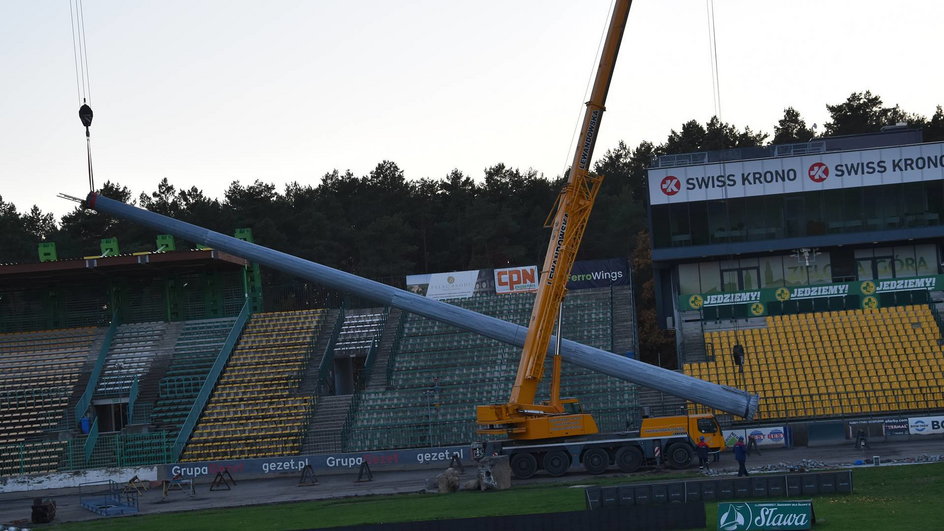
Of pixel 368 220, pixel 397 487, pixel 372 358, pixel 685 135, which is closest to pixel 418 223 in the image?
pixel 368 220

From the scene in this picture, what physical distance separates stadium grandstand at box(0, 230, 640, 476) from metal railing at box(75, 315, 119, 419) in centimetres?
10

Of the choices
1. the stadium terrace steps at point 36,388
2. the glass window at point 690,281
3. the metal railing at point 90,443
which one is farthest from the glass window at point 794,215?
the stadium terrace steps at point 36,388

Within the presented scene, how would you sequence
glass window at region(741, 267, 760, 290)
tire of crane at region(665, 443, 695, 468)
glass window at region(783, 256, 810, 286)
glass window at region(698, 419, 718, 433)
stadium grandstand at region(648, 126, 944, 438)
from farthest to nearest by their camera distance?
glass window at region(741, 267, 760, 290) → glass window at region(783, 256, 810, 286) → stadium grandstand at region(648, 126, 944, 438) → glass window at region(698, 419, 718, 433) → tire of crane at region(665, 443, 695, 468)

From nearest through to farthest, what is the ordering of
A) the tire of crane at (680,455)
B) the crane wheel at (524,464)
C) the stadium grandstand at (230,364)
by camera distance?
the tire of crane at (680,455) → the crane wheel at (524,464) → the stadium grandstand at (230,364)

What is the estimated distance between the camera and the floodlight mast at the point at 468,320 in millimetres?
35969

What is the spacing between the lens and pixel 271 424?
1868 inches

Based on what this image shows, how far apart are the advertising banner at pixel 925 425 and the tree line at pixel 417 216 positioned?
39733mm

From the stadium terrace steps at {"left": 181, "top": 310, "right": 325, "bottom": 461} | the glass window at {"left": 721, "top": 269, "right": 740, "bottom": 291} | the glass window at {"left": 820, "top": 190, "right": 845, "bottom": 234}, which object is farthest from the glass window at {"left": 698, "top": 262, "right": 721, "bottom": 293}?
the stadium terrace steps at {"left": 181, "top": 310, "right": 325, "bottom": 461}

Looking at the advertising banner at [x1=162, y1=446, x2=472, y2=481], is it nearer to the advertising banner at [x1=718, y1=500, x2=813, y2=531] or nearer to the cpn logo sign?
the cpn logo sign

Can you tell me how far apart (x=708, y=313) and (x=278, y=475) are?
22397 mm

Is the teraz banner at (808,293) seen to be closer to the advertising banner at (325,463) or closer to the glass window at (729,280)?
the glass window at (729,280)

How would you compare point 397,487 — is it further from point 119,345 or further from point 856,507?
point 119,345

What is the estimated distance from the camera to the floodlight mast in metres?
36.0

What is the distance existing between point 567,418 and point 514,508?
27.0ft
